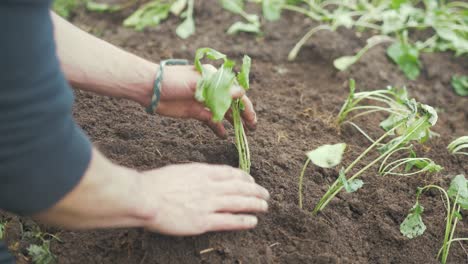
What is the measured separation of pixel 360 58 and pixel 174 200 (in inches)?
57.6

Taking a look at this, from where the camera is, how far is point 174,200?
1.17m

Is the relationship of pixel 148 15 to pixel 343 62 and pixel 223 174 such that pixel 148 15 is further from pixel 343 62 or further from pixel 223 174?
pixel 223 174

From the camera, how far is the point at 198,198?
1197 mm

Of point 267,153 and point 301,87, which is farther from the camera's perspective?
point 301,87

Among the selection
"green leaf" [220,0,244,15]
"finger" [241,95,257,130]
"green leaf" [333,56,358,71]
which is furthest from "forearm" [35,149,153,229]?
"green leaf" [220,0,244,15]

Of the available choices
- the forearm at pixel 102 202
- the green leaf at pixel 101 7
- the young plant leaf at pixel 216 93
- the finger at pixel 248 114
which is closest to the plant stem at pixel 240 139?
the finger at pixel 248 114

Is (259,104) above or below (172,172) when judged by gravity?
below

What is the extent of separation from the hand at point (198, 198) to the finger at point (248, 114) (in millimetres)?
286

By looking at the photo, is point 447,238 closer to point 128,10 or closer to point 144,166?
point 144,166

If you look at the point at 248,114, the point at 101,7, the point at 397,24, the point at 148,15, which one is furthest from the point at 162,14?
the point at 248,114

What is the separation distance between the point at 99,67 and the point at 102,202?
0.48 metres

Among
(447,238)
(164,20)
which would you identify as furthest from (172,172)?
(164,20)

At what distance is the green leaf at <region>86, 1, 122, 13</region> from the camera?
106 inches

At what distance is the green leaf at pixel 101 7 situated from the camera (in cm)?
269
